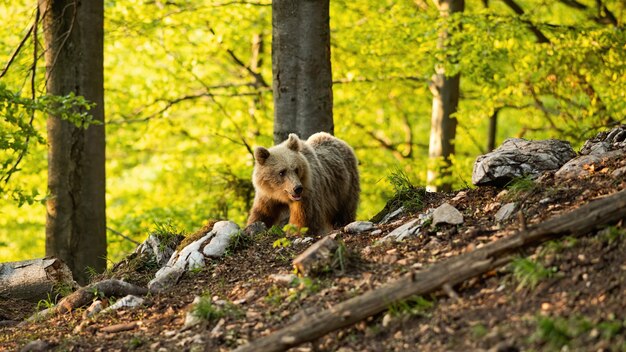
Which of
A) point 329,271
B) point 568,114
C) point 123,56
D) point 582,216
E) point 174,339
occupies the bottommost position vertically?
point 174,339

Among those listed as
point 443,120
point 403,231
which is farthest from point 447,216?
point 443,120

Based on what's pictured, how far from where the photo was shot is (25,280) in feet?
26.4

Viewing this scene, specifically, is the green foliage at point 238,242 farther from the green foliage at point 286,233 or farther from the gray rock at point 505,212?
the gray rock at point 505,212

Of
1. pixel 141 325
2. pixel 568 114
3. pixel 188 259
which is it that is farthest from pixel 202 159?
pixel 141 325

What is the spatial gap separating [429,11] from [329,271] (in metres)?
11.0

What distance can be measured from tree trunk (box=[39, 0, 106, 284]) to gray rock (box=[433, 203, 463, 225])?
5.82 metres

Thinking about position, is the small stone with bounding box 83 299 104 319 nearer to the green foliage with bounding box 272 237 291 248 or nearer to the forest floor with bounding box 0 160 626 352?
the forest floor with bounding box 0 160 626 352

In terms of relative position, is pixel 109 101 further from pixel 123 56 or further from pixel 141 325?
pixel 141 325

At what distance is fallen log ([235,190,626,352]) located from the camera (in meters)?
4.98

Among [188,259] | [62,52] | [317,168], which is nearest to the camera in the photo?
[188,259]

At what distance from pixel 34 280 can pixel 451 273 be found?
473 cm

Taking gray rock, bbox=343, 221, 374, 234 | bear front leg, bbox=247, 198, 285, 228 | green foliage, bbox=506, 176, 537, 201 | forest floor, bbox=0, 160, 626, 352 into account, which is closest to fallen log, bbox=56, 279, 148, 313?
forest floor, bbox=0, 160, 626, 352

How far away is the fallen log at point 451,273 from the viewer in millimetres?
4984

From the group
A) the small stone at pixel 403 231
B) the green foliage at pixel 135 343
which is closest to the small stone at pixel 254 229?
the small stone at pixel 403 231
